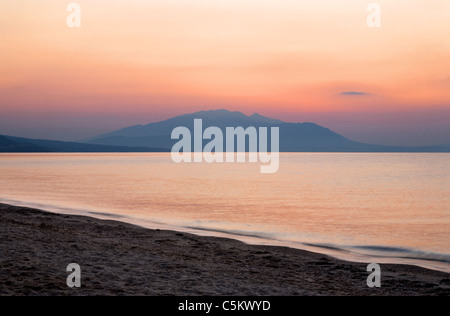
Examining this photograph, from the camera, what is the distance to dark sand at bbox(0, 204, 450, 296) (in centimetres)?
888

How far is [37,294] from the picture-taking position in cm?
782

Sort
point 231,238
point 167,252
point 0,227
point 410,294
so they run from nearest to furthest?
point 410,294 < point 167,252 < point 0,227 < point 231,238

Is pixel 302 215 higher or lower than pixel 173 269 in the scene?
higher

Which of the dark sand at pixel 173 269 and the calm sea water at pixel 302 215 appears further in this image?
the calm sea water at pixel 302 215

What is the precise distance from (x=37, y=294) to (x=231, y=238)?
11.4 metres

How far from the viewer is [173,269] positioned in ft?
35.5

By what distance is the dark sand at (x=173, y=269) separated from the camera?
29.1 ft

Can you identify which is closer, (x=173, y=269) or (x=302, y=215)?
(x=173, y=269)

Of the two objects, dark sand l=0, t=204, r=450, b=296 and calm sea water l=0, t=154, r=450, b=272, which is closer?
dark sand l=0, t=204, r=450, b=296
